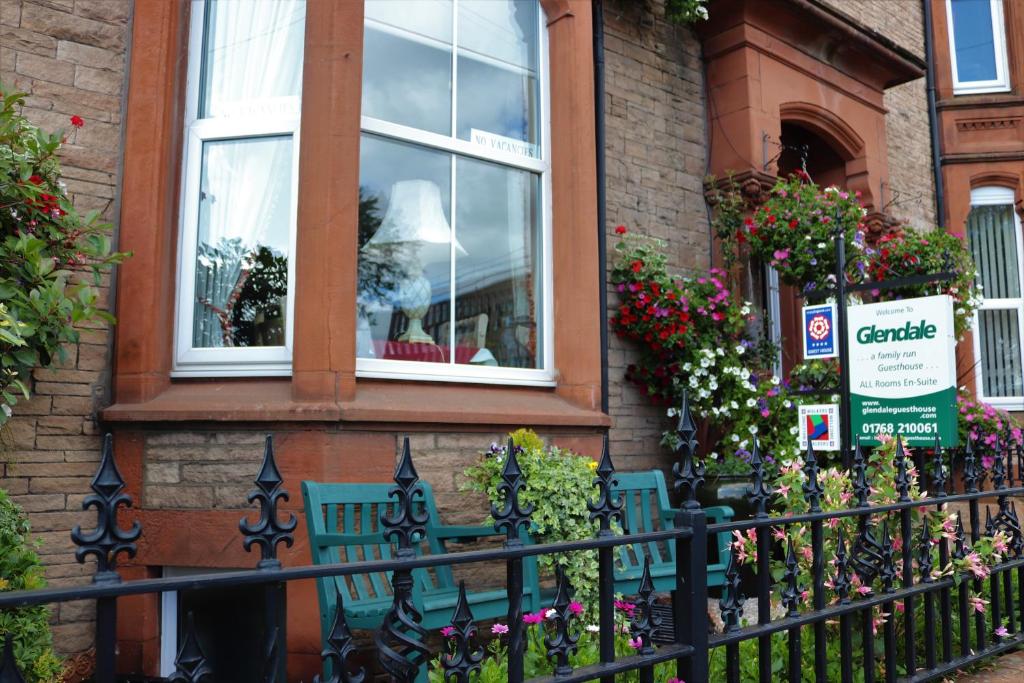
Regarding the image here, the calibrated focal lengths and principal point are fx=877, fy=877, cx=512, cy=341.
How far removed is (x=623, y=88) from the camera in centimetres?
665

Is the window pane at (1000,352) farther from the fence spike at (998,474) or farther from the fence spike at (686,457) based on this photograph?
the fence spike at (686,457)

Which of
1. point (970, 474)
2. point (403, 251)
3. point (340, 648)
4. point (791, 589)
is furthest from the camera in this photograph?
point (403, 251)

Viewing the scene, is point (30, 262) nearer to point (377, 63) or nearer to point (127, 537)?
point (377, 63)

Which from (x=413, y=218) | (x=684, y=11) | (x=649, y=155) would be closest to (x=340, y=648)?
(x=413, y=218)

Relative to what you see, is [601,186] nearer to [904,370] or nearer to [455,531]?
[904,370]

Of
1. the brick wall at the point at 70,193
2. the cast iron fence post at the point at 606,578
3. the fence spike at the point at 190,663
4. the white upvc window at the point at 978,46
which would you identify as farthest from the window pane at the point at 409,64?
the white upvc window at the point at 978,46

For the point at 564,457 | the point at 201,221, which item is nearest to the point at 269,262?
the point at 201,221

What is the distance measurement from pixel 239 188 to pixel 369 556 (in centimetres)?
214

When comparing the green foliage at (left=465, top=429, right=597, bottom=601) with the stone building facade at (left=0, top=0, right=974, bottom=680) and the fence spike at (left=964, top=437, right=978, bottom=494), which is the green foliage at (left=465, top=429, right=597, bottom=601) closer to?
the stone building facade at (left=0, top=0, right=974, bottom=680)

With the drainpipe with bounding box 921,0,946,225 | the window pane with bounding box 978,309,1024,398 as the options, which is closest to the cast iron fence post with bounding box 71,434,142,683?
the drainpipe with bounding box 921,0,946,225

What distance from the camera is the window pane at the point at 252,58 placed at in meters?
4.85

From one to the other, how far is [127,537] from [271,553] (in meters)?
0.27

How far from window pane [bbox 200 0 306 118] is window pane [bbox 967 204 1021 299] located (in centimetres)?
913

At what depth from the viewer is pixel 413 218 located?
511cm
